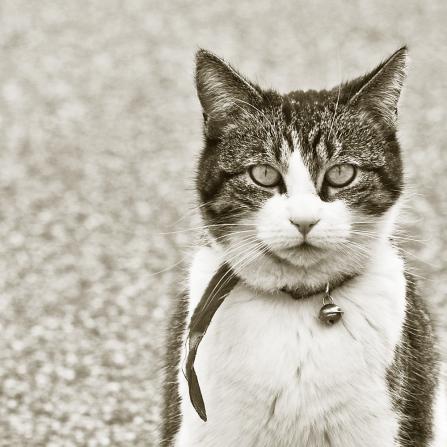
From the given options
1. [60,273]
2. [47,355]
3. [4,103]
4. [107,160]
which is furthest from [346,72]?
[47,355]

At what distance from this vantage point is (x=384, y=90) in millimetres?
3551

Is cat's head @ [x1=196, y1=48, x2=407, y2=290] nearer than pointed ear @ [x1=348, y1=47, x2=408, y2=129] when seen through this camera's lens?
Yes

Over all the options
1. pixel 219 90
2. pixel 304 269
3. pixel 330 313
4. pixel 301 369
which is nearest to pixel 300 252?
pixel 304 269

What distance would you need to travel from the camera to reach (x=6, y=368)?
5832 millimetres

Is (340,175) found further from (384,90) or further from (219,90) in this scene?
(219,90)

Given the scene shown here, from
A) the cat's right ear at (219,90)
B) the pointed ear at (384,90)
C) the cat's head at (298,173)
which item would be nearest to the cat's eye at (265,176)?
the cat's head at (298,173)

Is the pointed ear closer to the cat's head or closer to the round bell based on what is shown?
the cat's head

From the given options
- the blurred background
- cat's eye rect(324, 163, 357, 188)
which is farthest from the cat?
the blurred background

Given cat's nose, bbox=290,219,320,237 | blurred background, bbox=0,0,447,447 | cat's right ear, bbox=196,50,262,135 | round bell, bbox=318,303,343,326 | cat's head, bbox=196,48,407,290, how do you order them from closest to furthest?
cat's nose, bbox=290,219,320,237, cat's head, bbox=196,48,407,290, round bell, bbox=318,303,343,326, cat's right ear, bbox=196,50,262,135, blurred background, bbox=0,0,447,447

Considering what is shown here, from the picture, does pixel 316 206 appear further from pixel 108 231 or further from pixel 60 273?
pixel 108 231

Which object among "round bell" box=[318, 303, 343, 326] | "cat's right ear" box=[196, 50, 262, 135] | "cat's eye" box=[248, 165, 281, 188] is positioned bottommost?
"round bell" box=[318, 303, 343, 326]

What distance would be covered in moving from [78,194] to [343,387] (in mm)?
5596

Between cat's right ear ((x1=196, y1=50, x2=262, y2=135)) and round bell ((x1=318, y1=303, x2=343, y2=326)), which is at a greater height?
cat's right ear ((x1=196, y1=50, x2=262, y2=135))

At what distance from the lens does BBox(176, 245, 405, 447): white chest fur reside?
338cm
